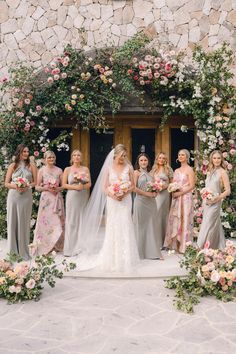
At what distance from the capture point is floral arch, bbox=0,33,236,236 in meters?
9.38

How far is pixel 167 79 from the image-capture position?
31.0 feet

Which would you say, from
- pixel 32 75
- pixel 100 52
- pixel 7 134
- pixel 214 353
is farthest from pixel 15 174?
pixel 214 353


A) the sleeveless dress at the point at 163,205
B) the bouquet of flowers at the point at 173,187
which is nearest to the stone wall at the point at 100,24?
the sleeveless dress at the point at 163,205

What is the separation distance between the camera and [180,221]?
8289 mm

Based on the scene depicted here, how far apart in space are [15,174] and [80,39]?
3.75 metres

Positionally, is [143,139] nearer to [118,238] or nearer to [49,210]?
[49,210]

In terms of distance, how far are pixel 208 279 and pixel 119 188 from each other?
1.96 meters

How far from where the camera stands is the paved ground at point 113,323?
4457 mm

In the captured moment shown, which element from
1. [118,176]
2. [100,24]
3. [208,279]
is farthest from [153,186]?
[100,24]

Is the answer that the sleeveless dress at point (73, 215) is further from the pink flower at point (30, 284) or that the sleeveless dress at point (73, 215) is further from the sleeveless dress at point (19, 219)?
the pink flower at point (30, 284)

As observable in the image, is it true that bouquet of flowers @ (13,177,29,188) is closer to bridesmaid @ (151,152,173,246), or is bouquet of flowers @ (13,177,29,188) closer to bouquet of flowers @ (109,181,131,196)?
bouquet of flowers @ (109,181,131,196)

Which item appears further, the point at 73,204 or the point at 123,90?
the point at 123,90

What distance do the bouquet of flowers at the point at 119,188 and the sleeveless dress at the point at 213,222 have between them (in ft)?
4.60

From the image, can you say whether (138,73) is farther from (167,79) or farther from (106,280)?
(106,280)
